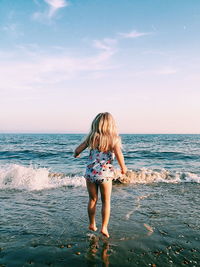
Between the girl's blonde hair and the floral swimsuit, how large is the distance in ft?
0.36

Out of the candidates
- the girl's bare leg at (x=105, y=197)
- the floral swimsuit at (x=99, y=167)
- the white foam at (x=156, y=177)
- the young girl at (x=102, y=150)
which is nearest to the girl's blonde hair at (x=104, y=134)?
the young girl at (x=102, y=150)

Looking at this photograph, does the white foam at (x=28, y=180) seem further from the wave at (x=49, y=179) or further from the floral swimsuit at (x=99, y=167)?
the floral swimsuit at (x=99, y=167)

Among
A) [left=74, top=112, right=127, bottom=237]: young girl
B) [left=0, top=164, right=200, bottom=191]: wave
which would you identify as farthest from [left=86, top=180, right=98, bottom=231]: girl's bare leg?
[left=0, top=164, right=200, bottom=191]: wave

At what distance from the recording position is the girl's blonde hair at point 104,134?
3.97 m

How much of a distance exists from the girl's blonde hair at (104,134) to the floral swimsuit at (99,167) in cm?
11

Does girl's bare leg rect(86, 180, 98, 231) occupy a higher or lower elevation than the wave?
higher

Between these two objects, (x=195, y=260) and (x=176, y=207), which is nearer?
(x=195, y=260)

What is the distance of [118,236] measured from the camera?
14.4 ft

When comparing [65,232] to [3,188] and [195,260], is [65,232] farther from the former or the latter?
[3,188]

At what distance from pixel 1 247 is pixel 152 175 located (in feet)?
29.3

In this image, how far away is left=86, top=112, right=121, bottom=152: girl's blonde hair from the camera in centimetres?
397

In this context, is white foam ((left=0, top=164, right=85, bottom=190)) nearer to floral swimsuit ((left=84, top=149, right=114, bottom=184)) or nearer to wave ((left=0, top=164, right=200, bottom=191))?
wave ((left=0, top=164, right=200, bottom=191))

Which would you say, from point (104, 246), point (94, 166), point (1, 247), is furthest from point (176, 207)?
point (1, 247)

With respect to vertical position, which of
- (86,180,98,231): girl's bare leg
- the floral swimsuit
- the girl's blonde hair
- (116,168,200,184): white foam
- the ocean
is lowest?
(116,168,200,184): white foam
